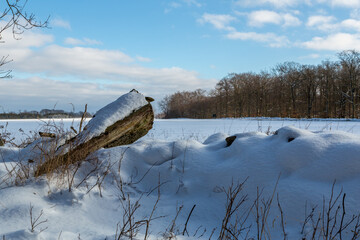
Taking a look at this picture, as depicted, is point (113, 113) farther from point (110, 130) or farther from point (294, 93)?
point (294, 93)

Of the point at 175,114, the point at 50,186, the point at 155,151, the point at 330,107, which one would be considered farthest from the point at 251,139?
the point at 175,114

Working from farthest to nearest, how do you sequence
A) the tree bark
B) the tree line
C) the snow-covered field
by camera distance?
the tree line < the tree bark < the snow-covered field

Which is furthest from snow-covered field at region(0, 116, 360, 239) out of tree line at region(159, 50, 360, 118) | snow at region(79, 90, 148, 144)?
tree line at region(159, 50, 360, 118)

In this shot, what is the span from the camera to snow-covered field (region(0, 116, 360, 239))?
7.94ft

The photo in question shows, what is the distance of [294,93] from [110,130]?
38.4 meters

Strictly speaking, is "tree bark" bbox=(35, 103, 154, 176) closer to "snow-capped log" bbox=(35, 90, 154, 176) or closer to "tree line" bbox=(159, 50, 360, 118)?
"snow-capped log" bbox=(35, 90, 154, 176)

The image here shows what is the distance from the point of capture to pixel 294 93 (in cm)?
3797

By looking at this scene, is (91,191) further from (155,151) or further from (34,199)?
(155,151)

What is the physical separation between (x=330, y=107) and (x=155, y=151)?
38.2m

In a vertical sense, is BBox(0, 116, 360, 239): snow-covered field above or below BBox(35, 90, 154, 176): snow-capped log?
below

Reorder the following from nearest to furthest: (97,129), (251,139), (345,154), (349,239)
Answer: (349,239), (345,154), (251,139), (97,129)

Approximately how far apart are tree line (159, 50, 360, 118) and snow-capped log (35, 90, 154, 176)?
30.6 metres

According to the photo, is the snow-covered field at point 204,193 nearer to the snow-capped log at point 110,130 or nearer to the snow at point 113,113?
the snow-capped log at point 110,130

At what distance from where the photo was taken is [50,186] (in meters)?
3.21
